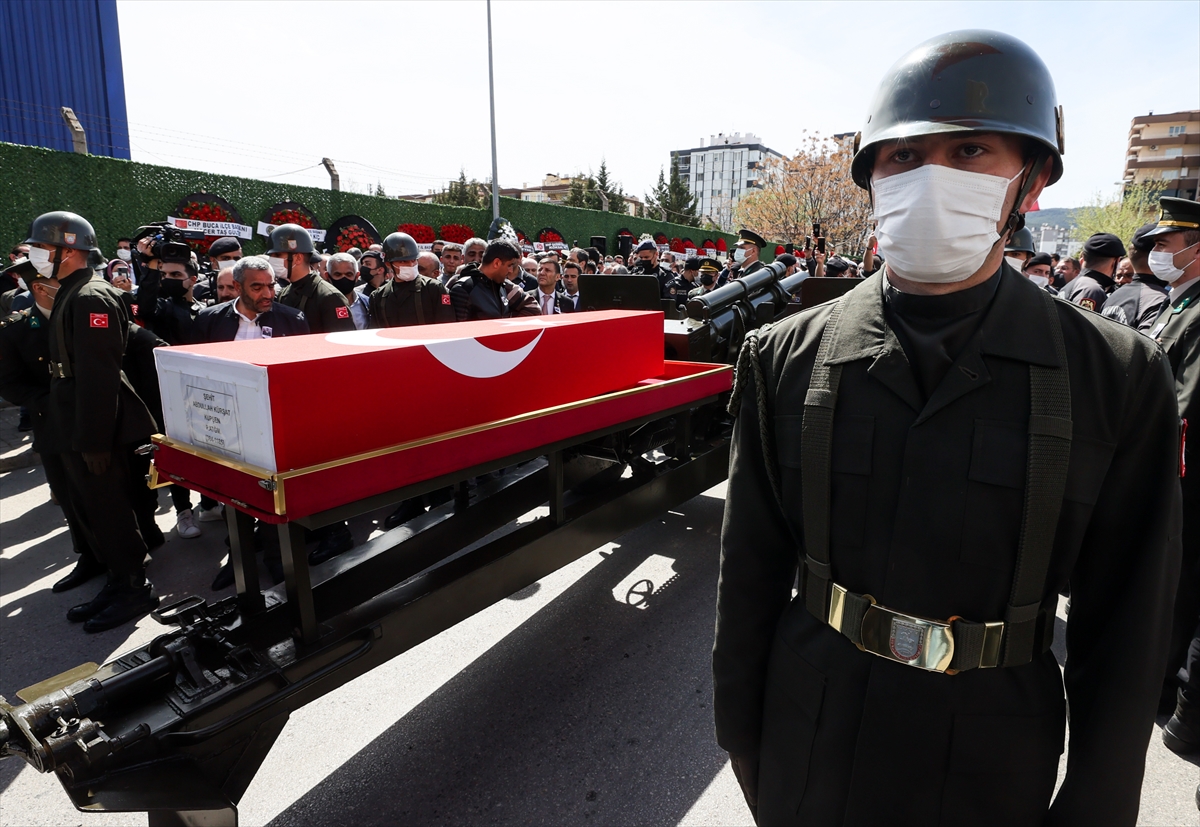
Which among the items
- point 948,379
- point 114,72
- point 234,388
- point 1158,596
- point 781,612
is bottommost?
point 781,612

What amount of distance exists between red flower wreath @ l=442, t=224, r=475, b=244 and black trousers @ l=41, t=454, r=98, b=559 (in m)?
13.3

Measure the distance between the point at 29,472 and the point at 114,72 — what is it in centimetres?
1338

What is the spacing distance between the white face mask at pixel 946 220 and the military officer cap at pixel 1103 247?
7099 millimetres

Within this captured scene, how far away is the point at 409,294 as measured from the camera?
5902mm

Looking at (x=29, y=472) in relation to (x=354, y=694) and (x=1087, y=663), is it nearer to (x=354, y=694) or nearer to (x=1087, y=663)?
(x=354, y=694)

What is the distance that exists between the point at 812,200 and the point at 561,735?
3560 cm

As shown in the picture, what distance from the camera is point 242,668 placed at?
194cm

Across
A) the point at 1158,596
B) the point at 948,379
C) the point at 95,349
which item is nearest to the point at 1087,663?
the point at 1158,596

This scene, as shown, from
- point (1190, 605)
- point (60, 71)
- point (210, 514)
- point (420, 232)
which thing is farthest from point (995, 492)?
point (60, 71)

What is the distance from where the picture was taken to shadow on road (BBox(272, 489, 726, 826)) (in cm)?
242

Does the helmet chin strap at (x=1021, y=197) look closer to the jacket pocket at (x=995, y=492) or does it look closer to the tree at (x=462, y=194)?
the jacket pocket at (x=995, y=492)

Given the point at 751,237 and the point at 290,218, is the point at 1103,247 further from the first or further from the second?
the point at 290,218

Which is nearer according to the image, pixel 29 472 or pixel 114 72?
pixel 29 472

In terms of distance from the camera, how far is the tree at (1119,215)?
142 feet
